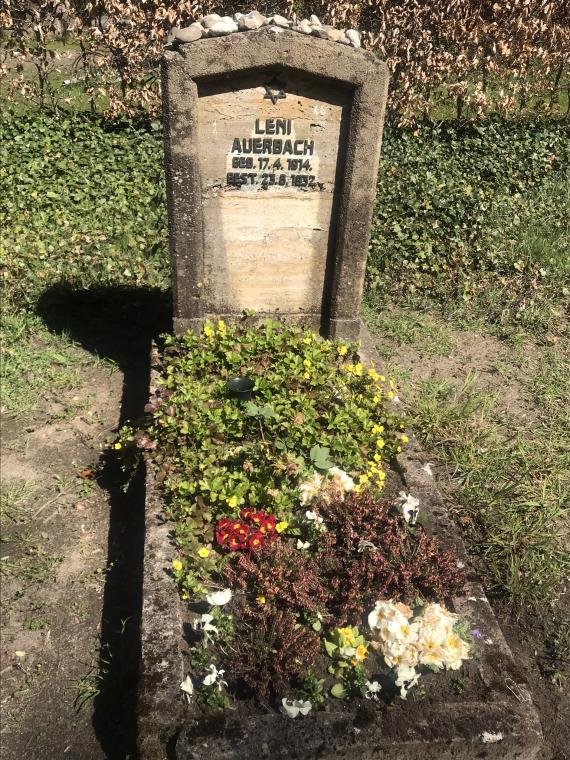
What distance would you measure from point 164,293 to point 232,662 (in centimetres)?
358

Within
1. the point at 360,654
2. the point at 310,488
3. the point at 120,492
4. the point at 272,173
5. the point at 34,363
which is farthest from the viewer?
the point at 34,363

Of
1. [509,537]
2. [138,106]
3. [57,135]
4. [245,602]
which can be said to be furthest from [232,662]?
[138,106]

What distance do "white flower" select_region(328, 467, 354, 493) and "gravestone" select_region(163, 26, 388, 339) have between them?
1455 mm

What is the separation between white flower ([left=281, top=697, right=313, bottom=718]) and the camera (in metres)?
2.24

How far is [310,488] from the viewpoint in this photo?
10.3 ft

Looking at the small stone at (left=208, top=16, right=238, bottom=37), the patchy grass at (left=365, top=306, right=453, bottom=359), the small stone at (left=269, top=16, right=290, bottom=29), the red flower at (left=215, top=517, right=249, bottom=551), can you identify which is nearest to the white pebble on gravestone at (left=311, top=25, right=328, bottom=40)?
the small stone at (left=269, top=16, right=290, bottom=29)

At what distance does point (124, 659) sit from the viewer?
2.96m

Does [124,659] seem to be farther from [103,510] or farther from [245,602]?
[103,510]

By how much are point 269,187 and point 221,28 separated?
0.89 meters

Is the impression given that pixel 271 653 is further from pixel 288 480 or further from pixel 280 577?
pixel 288 480

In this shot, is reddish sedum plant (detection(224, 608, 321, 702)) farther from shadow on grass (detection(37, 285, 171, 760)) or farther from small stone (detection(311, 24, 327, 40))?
small stone (detection(311, 24, 327, 40))

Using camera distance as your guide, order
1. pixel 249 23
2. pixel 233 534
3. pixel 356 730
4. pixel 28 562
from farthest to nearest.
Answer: pixel 249 23
pixel 28 562
pixel 233 534
pixel 356 730

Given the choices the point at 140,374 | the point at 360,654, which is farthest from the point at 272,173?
the point at 360,654

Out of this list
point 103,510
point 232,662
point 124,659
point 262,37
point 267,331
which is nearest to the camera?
point 232,662
